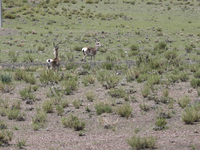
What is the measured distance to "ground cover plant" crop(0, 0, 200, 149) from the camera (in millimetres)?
9133

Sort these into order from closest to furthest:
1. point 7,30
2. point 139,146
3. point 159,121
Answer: point 139,146 → point 159,121 → point 7,30

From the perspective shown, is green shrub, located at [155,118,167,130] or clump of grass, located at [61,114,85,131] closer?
green shrub, located at [155,118,167,130]

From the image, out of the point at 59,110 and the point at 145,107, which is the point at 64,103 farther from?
the point at 145,107

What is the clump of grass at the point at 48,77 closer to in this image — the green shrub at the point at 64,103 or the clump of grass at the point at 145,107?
the green shrub at the point at 64,103

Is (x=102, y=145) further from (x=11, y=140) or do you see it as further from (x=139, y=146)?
(x=11, y=140)

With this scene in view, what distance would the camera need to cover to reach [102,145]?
8586 mm

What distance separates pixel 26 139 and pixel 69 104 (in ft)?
12.2

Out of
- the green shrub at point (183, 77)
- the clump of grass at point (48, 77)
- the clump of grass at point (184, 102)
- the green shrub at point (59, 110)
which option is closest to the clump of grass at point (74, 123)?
the green shrub at point (59, 110)

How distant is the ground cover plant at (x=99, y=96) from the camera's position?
9.13 metres

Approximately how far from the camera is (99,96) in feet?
44.2

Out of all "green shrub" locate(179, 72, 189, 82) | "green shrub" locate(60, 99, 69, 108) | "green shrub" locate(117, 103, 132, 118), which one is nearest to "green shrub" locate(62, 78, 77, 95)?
"green shrub" locate(60, 99, 69, 108)

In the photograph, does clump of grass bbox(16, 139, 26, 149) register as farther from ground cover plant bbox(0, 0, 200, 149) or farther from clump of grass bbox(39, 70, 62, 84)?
clump of grass bbox(39, 70, 62, 84)

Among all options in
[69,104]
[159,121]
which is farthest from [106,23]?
[159,121]

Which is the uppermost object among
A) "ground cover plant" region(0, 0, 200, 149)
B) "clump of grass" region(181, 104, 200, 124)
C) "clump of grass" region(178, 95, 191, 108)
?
"clump of grass" region(181, 104, 200, 124)
